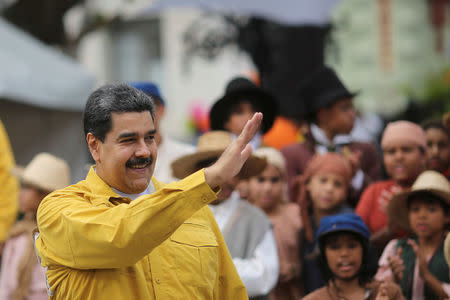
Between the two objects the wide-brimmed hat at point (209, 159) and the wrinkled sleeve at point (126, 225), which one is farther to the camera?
the wide-brimmed hat at point (209, 159)

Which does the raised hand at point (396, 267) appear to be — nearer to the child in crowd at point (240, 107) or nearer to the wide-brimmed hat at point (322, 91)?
the child in crowd at point (240, 107)

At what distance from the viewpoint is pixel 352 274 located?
4344 millimetres

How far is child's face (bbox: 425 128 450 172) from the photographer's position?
537 cm

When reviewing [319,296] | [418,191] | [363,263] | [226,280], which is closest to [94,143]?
[226,280]

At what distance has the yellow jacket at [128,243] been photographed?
2.67 metres

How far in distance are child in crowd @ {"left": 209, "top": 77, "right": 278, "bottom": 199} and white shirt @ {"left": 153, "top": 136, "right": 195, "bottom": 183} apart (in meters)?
0.32

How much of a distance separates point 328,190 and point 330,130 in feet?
2.65

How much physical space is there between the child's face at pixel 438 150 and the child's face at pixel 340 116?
0.62m

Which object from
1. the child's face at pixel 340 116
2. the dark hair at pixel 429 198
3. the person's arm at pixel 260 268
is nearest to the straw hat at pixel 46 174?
the person's arm at pixel 260 268

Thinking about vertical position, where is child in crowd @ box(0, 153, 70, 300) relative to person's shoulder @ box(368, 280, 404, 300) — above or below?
above

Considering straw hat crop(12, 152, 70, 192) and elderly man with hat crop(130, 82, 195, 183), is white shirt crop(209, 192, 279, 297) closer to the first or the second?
elderly man with hat crop(130, 82, 195, 183)

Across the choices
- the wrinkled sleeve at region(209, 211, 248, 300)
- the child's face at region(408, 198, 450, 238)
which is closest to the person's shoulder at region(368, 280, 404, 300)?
the child's face at region(408, 198, 450, 238)

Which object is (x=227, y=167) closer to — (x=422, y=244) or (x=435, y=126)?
(x=422, y=244)

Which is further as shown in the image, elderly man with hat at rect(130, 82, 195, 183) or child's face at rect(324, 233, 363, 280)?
elderly man with hat at rect(130, 82, 195, 183)
